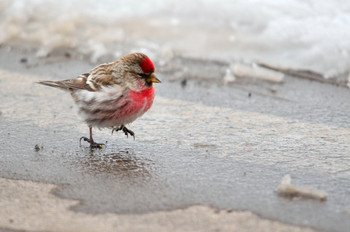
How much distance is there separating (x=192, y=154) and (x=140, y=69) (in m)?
0.73

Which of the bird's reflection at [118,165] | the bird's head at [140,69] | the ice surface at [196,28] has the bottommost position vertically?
the bird's reflection at [118,165]

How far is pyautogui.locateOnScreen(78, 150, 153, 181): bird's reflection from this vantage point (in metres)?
3.29

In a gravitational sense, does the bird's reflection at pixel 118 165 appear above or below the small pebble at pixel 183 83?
below

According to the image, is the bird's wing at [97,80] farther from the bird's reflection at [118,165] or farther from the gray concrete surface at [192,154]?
the bird's reflection at [118,165]

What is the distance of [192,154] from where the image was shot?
3.60 metres

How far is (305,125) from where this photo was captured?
13.8 feet

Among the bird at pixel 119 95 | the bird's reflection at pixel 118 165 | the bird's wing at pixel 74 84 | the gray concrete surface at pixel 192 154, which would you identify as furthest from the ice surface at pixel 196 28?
the bird's reflection at pixel 118 165

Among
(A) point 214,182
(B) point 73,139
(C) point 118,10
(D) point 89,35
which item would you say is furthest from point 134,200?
(C) point 118,10

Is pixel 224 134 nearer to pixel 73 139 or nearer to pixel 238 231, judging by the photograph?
pixel 73 139

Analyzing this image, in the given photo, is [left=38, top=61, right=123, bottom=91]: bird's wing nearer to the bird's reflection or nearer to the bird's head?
the bird's head

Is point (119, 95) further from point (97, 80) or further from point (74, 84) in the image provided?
point (74, 84)

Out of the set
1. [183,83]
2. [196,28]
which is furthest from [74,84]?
[196,28]

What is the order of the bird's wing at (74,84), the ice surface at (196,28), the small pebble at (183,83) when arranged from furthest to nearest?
the ice surface at (196,28) → the small pebble at (183,83) → the bird's wing at (74,84)

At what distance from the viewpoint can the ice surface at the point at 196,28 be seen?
19.9 ft
